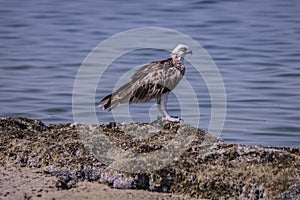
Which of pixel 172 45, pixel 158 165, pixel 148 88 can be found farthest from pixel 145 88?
pixel 172 45

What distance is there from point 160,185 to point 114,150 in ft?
2.17

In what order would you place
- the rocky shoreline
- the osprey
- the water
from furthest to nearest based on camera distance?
the water → the osprey → the rocky shoreline

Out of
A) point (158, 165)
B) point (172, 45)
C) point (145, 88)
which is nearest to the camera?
point (158, 165)

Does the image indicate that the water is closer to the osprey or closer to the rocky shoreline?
the osprey

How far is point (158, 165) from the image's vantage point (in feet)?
24.4

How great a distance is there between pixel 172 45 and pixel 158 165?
10710mm

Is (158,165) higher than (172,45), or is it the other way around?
(172,45)

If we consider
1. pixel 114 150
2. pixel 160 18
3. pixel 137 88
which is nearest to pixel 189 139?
pixel 114 150

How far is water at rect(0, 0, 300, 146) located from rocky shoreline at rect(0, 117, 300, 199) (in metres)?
3.88

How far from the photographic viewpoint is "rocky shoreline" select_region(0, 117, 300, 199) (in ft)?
23.4

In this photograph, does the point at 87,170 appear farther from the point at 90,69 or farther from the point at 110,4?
the point at 110,4

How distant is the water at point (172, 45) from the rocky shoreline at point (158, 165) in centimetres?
388

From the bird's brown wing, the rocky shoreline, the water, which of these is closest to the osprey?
the bird's brown wing

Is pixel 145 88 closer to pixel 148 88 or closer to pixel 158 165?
pixel 148 88
